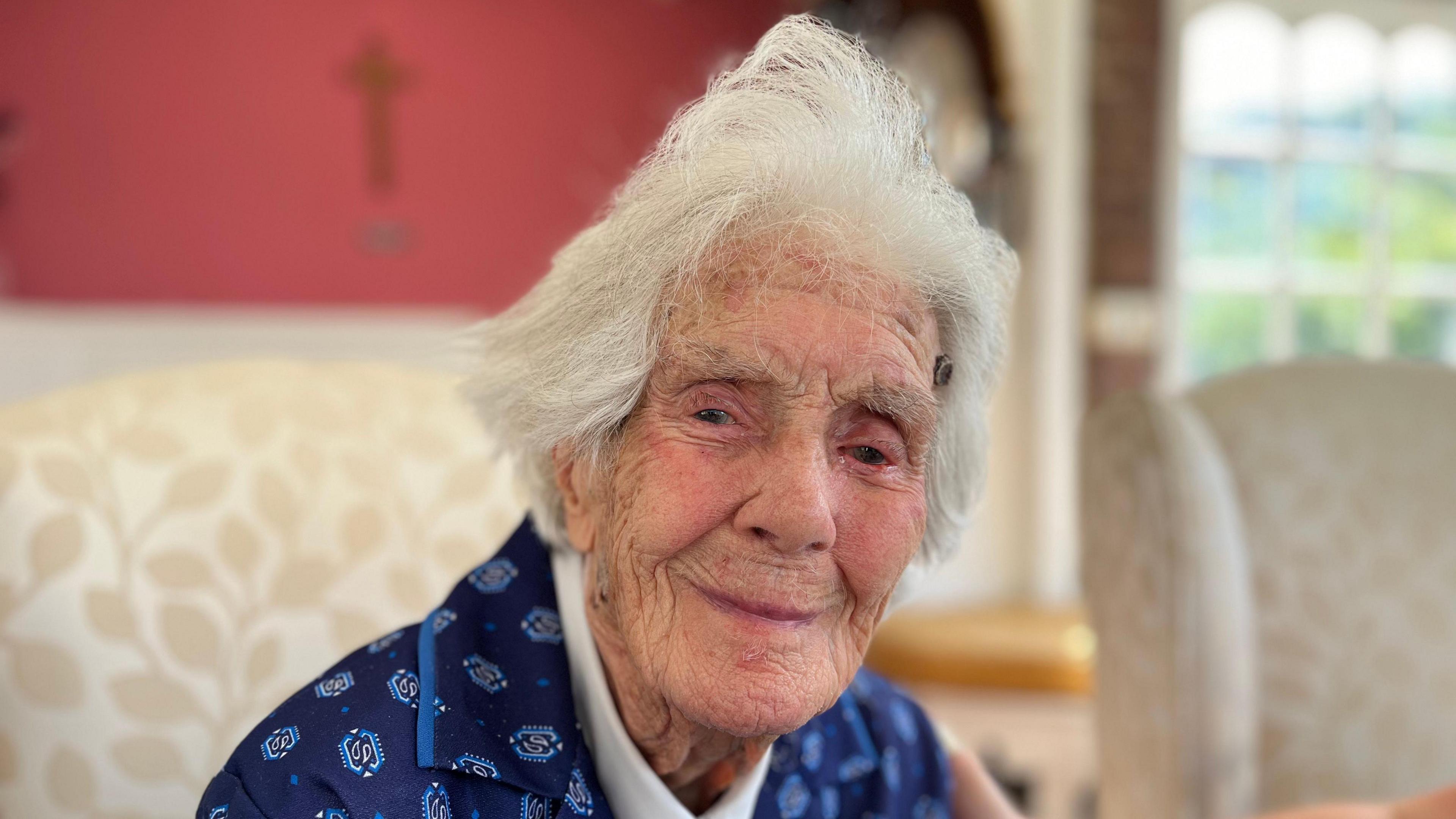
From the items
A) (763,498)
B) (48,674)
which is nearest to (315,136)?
(48,674)

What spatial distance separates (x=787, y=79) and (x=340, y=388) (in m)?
0.71

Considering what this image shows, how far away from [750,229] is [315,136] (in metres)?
3.86

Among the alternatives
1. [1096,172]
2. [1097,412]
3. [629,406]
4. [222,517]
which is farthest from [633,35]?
[629,406]

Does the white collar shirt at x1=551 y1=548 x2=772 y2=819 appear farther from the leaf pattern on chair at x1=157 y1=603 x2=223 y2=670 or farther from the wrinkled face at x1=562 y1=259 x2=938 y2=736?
the leaf pattern on chair at x1=157 y1=603 x2=223 y2=670

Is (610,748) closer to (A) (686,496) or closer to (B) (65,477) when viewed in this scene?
(A) (686,496)

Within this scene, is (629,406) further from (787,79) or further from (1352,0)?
(1352,0)

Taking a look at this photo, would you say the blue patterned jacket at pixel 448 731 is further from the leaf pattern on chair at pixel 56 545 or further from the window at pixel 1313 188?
the window at pixel 1313 188

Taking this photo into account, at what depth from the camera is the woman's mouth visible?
0.76 meters

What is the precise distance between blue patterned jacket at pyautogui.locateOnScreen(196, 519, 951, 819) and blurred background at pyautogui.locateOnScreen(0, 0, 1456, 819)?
2520mm

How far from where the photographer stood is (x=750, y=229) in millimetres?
785

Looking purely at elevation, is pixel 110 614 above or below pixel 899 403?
below

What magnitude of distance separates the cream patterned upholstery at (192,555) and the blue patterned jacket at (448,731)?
0.56 ft

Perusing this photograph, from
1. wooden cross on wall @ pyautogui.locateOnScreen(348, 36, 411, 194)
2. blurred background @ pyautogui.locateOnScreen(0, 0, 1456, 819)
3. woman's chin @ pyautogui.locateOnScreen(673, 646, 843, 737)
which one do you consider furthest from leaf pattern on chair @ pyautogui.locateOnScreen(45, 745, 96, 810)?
wooden cross on wall @ pyautogui.locateOnScreen(348, 36, 411, 194)

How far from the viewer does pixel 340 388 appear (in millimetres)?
1303
